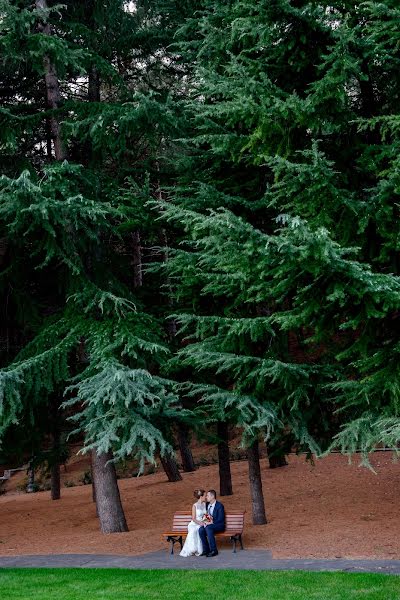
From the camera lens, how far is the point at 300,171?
6984 mm

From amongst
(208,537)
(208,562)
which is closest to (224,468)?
(208,537)

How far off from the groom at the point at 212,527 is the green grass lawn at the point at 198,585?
4.26ft

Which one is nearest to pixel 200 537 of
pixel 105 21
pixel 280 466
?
pixel 280 466

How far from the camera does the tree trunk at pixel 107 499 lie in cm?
1288

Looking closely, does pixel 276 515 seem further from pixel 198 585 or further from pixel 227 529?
pixel 198 585

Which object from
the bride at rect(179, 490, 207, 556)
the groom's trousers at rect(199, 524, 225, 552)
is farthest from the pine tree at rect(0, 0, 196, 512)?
the groom's trousers at rect(199, 524, 225, 552)

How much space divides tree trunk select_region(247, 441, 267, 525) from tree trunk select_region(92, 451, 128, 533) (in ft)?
9.58

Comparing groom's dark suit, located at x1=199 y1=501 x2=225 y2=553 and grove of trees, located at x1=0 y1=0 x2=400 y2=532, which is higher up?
grove of trees, located at x1=0 y1=0 x2=400 y2=532

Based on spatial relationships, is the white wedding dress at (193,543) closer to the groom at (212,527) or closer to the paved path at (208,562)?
the groom at (212,527)

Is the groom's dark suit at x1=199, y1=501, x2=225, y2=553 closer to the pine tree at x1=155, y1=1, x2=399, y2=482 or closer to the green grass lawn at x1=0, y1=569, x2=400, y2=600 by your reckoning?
the green grass lawn at x1=0, y1=569, x2=400, y2=600

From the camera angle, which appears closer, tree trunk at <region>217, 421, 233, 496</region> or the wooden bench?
the wooden bench

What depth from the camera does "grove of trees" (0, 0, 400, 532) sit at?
7.18 m

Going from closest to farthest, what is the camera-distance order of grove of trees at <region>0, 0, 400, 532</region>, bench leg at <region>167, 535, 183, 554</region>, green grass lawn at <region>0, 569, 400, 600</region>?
grove of trees at <region>0, 0, 400, 532</region> → green grass lawn at <region>0, 569, 400, 600</region> → bench leg at <region>167, 535, 183, 554</region>

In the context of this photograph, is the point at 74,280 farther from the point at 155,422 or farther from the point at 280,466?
the point at 280,466
